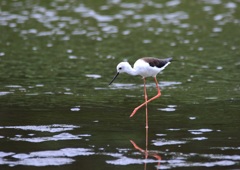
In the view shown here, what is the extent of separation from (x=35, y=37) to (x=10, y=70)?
795cm

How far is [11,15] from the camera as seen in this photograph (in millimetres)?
36719

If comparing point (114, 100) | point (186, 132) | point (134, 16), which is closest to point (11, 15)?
point (134, 16)

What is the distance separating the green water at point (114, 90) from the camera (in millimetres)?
12469

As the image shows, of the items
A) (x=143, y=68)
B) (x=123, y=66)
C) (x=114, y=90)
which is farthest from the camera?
(x=114, y=90)

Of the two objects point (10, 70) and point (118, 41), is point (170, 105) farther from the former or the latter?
point (118, 41)

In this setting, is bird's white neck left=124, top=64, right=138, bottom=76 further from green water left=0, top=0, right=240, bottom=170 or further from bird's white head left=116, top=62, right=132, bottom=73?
green water left=0, top=0, right=240, bottom=170

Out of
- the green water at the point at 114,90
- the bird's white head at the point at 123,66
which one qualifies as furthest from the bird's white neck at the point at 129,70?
the green water at the point at 114,90

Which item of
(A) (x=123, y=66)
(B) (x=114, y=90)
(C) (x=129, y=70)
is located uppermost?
(A) (x=123, y=66)

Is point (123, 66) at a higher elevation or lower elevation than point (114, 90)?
higher

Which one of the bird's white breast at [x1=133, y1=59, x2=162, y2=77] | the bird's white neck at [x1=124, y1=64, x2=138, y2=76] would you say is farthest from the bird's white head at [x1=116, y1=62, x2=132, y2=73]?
the bird's white breast at [x1=133, y1=59, x2=162, y2=77]

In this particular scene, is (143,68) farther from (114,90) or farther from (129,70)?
(114,90)

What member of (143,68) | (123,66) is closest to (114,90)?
(143,68)

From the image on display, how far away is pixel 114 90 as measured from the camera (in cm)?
1931

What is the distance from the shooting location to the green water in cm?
1247
